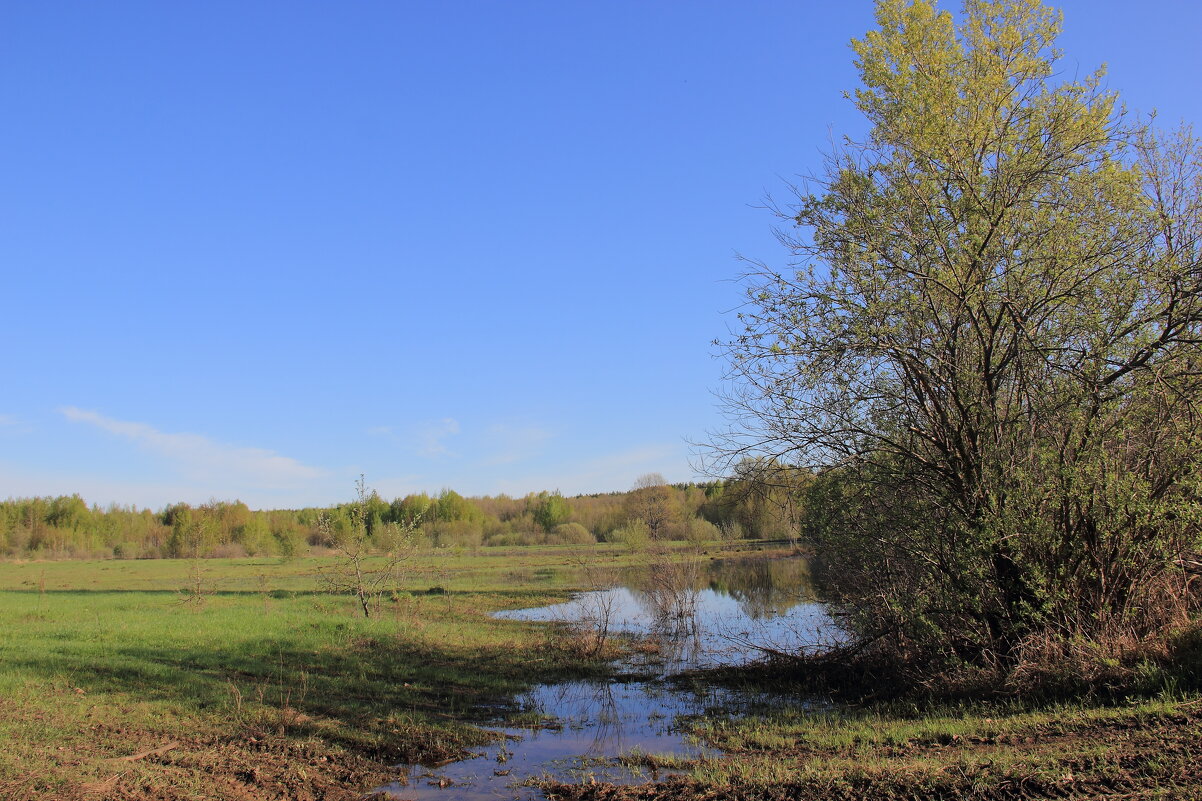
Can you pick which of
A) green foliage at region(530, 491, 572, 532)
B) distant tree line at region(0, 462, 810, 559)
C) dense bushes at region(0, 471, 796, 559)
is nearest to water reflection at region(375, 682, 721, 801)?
distant tree line at region(0, 462, 810, 559)

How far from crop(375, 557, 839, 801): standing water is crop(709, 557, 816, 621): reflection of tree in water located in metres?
0.22

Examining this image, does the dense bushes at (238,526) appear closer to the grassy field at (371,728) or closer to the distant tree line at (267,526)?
the distant tree line at (267,526)

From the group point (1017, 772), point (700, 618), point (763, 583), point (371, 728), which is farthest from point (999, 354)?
point (763, 583)

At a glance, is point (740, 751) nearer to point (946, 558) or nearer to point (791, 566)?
point (946, 558)

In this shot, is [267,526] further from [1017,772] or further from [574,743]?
[1017,772]

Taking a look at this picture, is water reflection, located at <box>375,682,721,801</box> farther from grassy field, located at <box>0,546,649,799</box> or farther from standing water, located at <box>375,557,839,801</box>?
grassy field, located at <box>0,546,649,799</box>

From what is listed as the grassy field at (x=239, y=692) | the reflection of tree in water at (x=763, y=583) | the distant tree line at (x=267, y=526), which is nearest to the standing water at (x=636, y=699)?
the reflection of tree in water at (x=763, y=583)

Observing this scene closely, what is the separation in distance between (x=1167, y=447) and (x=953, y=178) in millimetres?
4596

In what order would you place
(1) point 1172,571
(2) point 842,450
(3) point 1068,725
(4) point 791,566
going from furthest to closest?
(4) point 791,566 < (2) point 842,450 < (1) point 1172,571 < (3) point 1068,725

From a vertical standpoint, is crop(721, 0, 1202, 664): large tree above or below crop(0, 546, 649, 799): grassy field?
above

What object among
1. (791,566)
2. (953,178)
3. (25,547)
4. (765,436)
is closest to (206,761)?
(765,436)

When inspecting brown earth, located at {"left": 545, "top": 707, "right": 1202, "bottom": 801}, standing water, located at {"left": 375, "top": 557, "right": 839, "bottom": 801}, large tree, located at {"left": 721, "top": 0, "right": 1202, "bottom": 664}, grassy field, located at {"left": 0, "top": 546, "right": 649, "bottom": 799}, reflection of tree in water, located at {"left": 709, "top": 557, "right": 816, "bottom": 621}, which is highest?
large tree, located at {"left": 721, "top": 0, "right": 1202, "bottom": 664}

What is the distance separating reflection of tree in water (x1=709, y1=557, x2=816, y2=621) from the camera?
86.5ft

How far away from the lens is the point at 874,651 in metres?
12.5
